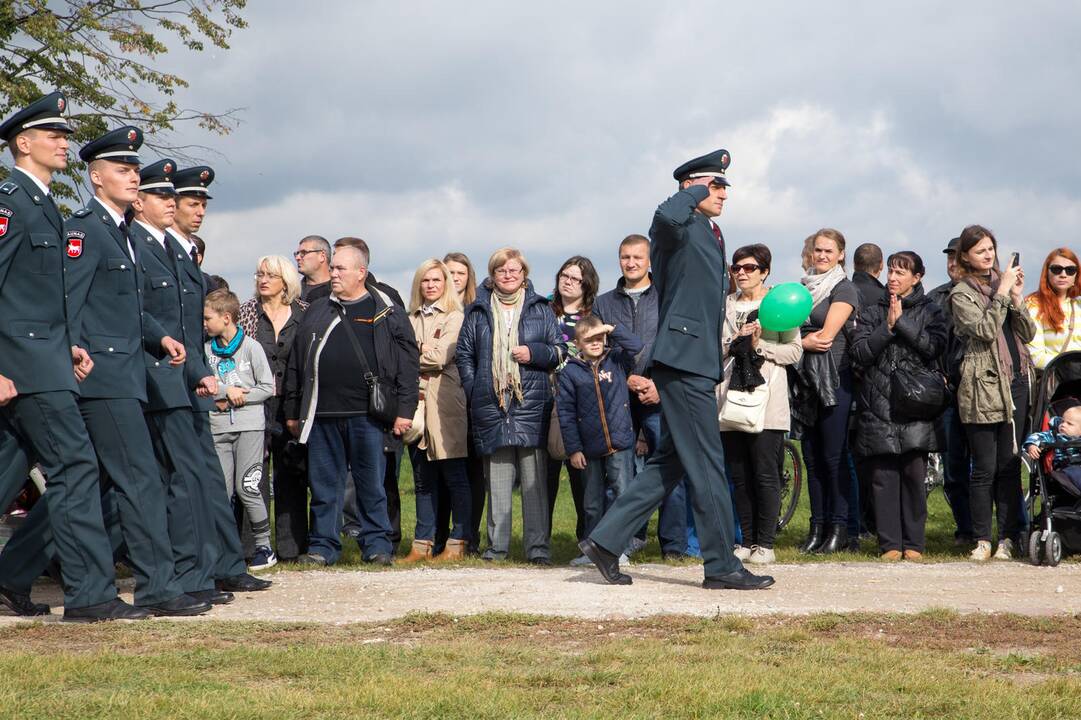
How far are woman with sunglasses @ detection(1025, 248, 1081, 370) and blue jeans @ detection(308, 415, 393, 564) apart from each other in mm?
4994

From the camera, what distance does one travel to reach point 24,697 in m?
5.08

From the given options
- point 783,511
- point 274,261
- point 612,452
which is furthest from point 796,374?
point 274,261

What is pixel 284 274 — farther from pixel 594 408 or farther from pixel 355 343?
pixel 594 408

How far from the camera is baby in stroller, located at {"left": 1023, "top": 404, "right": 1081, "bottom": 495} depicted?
9.61 meters

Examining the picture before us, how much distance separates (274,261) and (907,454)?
16.4 ft

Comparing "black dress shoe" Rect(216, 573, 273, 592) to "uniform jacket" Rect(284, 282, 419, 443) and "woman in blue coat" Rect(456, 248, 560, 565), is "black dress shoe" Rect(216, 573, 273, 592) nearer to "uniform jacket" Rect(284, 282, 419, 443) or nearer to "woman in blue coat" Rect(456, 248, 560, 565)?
"uniform jacket" Rect(284, 282, 419, 443)

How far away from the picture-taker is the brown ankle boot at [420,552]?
10469 mm

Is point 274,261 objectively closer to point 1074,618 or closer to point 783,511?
point 783,511

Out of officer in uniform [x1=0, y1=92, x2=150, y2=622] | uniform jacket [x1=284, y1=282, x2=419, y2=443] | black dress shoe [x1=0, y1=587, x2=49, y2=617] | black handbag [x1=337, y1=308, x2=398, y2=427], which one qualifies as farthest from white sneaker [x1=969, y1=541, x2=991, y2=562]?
Result: black dress shoe [x1=0, y1=587, x2=49, y2=617]

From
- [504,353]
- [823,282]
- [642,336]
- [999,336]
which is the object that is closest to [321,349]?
[504,353]

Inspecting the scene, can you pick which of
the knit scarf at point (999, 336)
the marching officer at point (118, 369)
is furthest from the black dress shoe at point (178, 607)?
the knit scarf at point (999, 336)

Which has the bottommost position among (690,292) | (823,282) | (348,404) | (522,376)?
(348,404)

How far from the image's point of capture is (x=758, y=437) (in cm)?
988

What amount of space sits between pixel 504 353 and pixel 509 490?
994 millimetres
